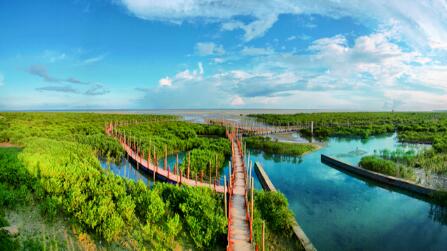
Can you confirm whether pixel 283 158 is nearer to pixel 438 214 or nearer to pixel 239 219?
pixel 438 214

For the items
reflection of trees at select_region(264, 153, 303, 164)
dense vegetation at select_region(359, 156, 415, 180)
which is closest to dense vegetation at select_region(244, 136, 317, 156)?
reflection of trees at select_region(264, 153, 303, 164)

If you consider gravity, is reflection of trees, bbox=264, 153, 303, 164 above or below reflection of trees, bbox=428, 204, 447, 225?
above

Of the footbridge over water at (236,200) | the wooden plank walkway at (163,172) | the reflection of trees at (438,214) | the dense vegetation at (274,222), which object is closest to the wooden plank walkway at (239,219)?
the footbridge over water at (236,200)

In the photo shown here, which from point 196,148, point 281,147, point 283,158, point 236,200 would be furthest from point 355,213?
point 196,148

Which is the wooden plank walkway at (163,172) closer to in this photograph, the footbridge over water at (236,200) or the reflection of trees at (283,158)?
the footbridge over water at (236,200)

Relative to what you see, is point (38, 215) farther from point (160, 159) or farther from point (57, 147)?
point (160, 159)

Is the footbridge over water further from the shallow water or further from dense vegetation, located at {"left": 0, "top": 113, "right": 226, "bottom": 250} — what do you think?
the shallow water

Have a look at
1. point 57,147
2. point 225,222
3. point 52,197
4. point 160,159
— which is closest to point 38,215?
point 52,197

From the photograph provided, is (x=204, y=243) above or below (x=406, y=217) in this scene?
above
